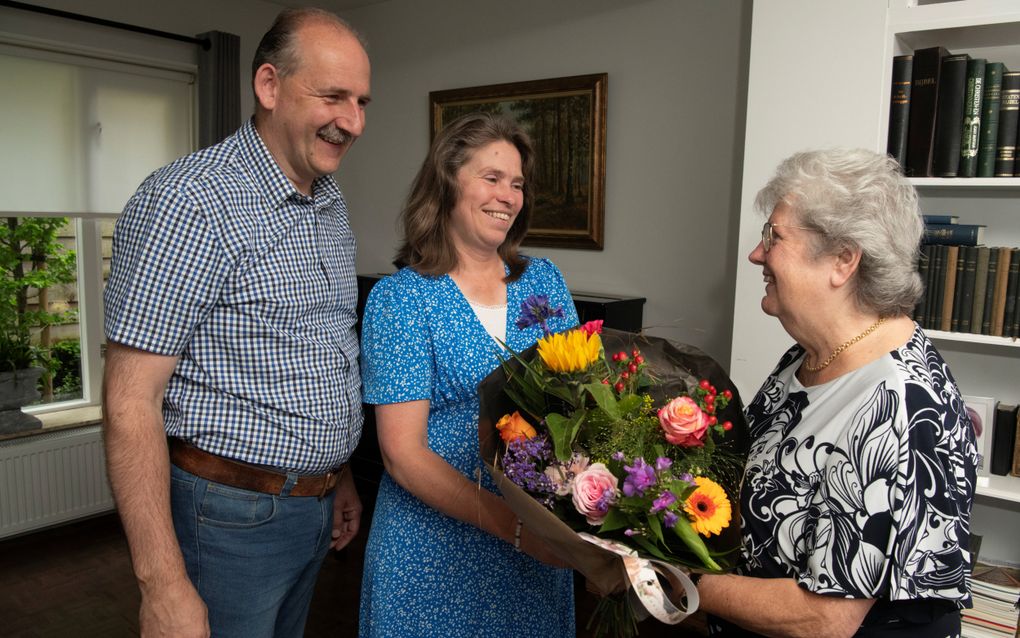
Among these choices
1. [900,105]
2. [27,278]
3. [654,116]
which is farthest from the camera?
[27,278]

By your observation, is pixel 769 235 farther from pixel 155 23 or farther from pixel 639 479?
pixel 155 23

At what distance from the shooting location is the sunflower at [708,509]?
105cm

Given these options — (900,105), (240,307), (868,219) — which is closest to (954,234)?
(900,105)

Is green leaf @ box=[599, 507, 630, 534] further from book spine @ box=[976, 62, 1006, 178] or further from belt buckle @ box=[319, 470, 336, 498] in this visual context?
book spine @ box=[976, 62, 1006, 178]

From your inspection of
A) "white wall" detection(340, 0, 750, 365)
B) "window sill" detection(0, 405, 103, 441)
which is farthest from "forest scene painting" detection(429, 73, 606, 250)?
"window sill" detection(0, 405, 103, 441)

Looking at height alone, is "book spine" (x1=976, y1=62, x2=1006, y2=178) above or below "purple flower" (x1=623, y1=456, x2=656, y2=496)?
above

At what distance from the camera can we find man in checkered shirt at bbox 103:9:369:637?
1341 mm

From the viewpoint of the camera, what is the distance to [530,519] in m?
1.13

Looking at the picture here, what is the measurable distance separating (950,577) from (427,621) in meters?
1.03

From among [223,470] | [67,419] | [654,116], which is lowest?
[67,419]

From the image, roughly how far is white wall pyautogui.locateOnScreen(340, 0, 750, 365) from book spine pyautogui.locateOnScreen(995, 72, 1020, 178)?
3.67 feet

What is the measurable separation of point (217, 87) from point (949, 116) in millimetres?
3775

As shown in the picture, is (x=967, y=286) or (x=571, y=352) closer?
(x=571, y=352)

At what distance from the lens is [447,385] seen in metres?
1.58
